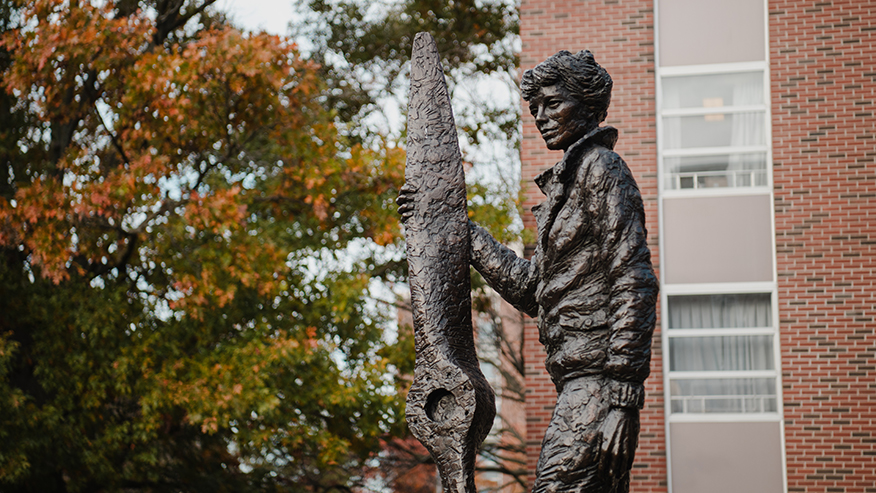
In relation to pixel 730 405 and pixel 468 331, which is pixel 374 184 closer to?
pixel 730 405

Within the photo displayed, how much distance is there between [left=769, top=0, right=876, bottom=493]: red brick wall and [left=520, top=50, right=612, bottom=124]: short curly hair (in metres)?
8.25

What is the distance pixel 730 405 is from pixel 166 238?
697 centimetres

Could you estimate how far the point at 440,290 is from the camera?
362cm

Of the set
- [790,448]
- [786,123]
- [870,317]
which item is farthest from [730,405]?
[786,123]

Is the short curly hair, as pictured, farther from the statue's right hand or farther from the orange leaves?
the orange leaves

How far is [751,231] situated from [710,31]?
2.60 m

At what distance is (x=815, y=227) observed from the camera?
35.8 feet

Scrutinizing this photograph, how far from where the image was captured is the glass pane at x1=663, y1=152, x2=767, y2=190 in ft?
36.5

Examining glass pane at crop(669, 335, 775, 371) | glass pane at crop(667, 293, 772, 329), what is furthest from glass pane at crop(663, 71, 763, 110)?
glass pane at crop(669, 335, 775, 371)

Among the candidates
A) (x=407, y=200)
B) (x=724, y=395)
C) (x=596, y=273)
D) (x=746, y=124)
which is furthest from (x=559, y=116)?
(x=746, y=124)

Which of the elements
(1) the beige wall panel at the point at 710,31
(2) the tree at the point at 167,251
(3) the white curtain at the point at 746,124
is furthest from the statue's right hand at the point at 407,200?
(1) the beige wall panel at the point at 710,31

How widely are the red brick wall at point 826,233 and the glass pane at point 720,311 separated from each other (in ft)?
0.87

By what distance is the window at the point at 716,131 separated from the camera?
1115 cm

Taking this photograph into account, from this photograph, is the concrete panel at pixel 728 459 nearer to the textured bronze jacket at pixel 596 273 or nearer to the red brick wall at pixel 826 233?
the red brick wall at pixel 826 233
